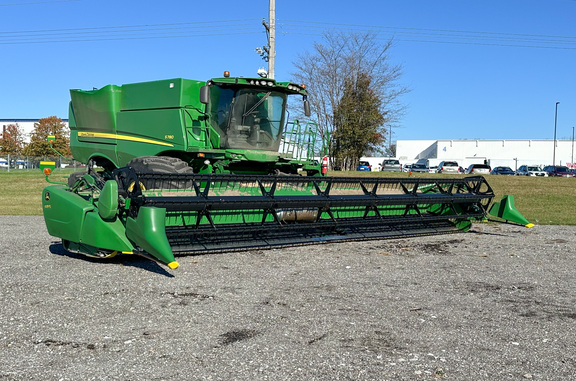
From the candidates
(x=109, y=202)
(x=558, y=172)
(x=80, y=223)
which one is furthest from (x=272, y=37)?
(x=558, y=172)

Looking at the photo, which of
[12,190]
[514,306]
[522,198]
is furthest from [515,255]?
[12,190]

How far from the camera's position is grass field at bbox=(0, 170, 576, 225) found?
15055mm

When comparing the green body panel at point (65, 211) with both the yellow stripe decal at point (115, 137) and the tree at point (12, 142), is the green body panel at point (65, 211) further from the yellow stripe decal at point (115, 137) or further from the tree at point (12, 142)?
the tree at point (12, 142)

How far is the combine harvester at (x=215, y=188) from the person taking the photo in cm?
653

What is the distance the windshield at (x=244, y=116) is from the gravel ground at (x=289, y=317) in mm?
3796

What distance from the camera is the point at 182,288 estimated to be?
5625 millimetres

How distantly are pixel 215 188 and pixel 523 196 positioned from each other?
16130mm

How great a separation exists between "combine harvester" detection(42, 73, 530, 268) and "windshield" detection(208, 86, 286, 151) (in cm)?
2

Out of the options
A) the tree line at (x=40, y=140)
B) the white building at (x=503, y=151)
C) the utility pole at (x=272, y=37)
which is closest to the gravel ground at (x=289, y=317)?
the utility pole at (x=272, y=37)

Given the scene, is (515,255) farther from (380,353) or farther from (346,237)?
(380,353)

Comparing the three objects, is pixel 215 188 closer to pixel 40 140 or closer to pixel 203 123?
pixel 203 123

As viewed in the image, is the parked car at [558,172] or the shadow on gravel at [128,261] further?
the parked car at [558,172]

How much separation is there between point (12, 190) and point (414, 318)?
822 inches

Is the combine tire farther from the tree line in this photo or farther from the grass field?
the tree line
